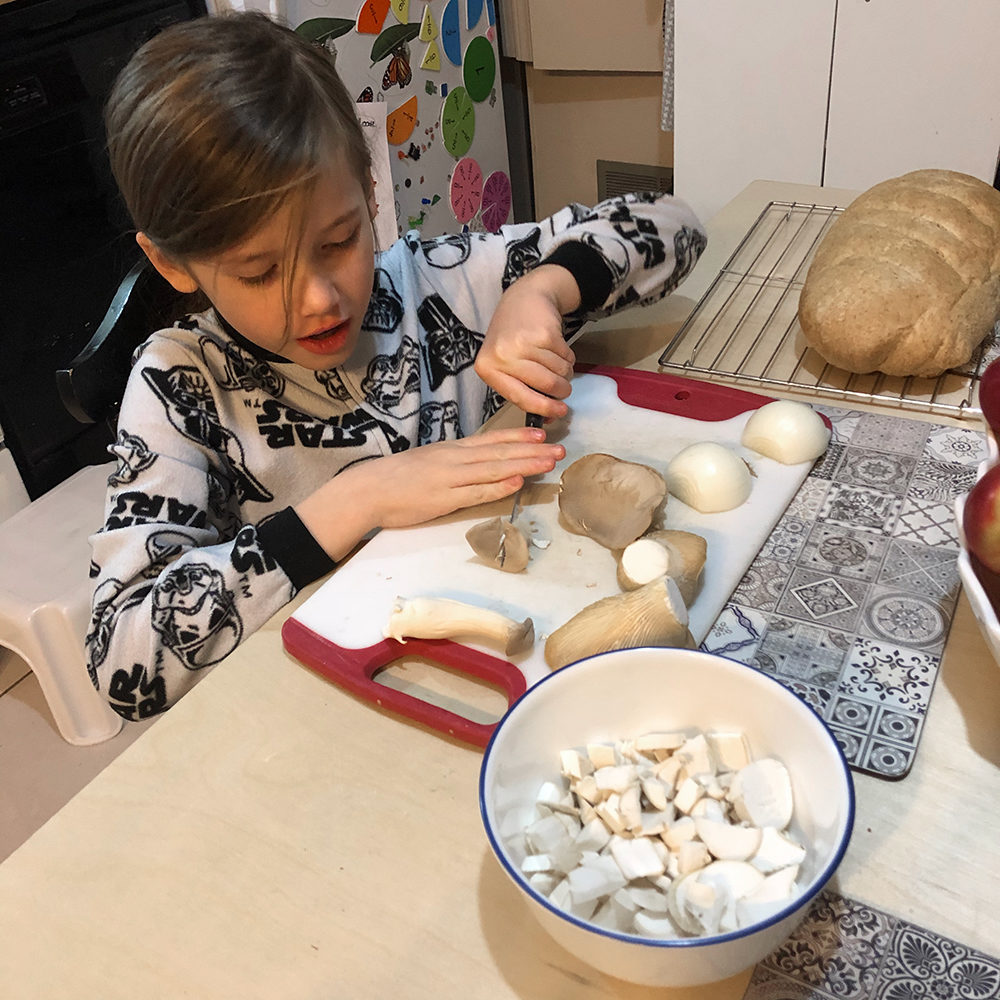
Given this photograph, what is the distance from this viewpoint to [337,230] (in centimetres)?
77

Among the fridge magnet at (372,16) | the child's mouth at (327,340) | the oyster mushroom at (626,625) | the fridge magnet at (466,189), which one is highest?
the fridge magnet at (372,16)

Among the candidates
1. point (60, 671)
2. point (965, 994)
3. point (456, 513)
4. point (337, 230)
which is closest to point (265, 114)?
point (337, 230)

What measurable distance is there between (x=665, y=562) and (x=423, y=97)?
70.3 inches

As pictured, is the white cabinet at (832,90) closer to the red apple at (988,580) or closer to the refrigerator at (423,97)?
the refrigerator at (423,97)

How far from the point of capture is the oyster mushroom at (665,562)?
2.03ft

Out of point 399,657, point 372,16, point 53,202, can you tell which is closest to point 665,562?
point 399,657

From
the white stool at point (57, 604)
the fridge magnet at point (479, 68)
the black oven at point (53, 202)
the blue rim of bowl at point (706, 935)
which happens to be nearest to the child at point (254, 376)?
the blue rim of bowl at point (706, 935)

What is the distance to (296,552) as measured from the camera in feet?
2.39

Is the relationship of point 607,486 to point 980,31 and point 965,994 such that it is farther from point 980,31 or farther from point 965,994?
point 980,31

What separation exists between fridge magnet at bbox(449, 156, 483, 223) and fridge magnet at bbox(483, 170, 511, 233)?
42mm

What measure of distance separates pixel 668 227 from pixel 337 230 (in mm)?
418

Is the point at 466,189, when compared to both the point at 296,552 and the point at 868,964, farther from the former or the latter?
the point at 868,964

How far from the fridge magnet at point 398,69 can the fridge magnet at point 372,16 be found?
70 millimetres

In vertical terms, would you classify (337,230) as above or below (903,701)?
above
